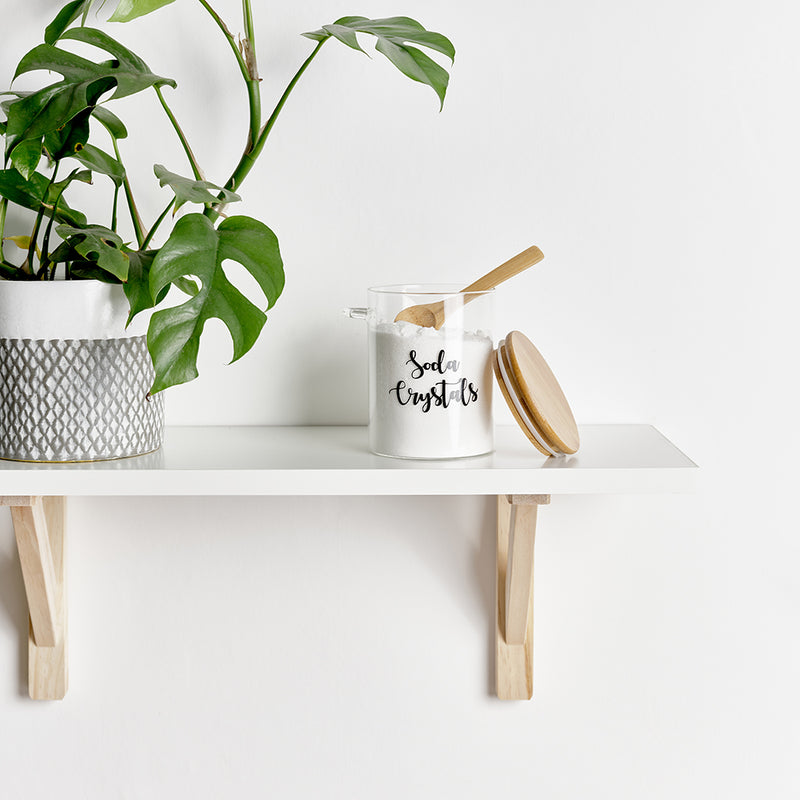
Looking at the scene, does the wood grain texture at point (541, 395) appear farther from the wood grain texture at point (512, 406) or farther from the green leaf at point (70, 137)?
the green leaf at point (70, 137)

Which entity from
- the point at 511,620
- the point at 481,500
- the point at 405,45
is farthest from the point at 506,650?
the point at 405,45

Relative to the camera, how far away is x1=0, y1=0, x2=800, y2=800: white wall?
2.70 ft

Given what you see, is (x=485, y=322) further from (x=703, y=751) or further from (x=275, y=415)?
(x=703, y=751)

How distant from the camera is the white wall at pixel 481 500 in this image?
824 mm

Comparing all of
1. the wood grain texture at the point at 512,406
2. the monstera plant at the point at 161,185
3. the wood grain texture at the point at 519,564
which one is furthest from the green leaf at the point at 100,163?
the wood grain texture at the point at 519,564

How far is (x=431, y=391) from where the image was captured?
694 mm

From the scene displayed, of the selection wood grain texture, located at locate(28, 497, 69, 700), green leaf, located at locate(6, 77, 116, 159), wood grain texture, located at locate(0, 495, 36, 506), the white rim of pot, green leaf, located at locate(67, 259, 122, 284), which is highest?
green leaf, located at locate(6, 77, 116, 159)

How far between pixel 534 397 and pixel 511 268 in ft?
0.36

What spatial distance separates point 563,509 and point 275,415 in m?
0.29

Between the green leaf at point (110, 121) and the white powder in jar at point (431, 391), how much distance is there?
0.88 feet

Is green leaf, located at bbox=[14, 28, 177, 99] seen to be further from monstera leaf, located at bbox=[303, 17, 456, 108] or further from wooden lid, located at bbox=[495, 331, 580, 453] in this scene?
wooden lid, located at bbox=[495, 331, 580, 453]

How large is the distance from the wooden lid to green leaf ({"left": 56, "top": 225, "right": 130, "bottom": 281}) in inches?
11.4

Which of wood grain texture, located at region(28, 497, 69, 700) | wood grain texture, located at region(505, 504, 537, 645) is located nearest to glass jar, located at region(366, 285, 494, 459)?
wood grain texture, located at region(505, 504, 537, 645)

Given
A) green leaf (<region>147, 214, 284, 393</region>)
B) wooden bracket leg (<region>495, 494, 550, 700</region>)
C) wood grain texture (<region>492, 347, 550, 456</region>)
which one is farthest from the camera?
wooden bracket leg (<region>495, 494, 550, 700</region>)
